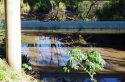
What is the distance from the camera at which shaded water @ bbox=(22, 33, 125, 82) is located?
478 inches

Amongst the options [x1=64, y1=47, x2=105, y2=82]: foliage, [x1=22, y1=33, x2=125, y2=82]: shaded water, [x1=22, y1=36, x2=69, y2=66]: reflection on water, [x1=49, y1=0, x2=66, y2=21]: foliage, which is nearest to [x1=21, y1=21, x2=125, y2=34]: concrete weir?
[x1=22, y1=33, x2=125, y2=82]: shaded water

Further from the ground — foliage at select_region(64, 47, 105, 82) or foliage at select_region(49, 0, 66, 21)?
foliage at select_region(64, 47, 105, 82)

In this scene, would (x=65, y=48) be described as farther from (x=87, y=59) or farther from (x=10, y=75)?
(x=10, y=75)

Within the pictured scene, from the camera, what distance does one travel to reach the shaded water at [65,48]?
12133 millimetres

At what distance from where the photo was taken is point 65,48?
1881cm

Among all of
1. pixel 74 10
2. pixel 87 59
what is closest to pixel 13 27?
pixel 87 59

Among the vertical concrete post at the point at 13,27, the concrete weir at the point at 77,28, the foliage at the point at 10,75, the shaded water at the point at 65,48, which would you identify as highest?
the vertical concrete post at the point at 13,27

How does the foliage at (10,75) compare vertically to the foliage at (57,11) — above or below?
above

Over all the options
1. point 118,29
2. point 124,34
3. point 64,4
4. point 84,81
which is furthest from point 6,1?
point 64,4

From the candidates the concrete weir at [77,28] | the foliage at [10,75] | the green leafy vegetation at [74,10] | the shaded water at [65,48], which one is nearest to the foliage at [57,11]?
the green leafy vegetation at [74,10]

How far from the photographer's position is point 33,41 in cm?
2119

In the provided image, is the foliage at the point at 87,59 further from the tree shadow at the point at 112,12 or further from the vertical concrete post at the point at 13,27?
the tree shadow at the point at 112,12

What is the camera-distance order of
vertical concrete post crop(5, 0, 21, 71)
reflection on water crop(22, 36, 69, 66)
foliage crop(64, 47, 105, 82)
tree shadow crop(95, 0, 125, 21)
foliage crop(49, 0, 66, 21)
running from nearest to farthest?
vertical concrete post crop(5, 0, 21, 71) < foliage crop(64, 47, 105, 82) < reflection on water crop(22, 36, 69, 66) < foliage crop(49, 0, 66, 21) < tree shadow crop(95, 0, 125, 21)

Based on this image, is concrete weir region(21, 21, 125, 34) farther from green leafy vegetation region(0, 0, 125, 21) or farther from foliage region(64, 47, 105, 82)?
foliage region(64, 47, 105, 82)
